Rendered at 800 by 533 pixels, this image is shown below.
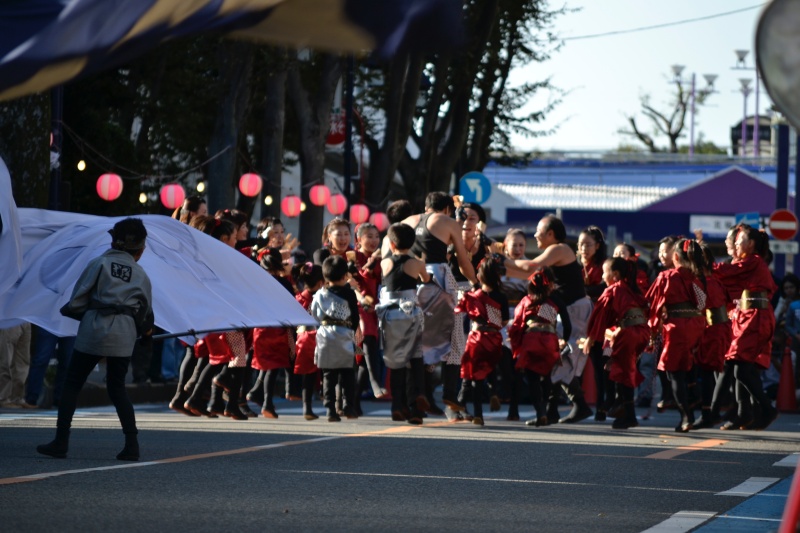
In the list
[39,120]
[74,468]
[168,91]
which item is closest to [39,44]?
[74,468]

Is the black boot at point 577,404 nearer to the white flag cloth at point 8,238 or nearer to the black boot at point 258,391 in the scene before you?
the black boot at point 258,391

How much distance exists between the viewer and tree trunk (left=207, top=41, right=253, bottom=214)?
23938mm

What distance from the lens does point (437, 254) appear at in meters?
14.4

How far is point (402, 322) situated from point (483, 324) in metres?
1.05

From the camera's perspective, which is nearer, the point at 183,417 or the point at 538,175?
the point at 183,417

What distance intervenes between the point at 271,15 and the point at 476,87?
32044 millimetres

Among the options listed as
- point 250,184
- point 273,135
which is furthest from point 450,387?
point 250,184

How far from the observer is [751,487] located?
31.0ft

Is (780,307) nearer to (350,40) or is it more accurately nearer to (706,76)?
(350,40)

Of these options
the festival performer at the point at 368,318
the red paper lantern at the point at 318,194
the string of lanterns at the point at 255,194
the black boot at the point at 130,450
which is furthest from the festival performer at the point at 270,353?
the red paper lantern at the point at 318,194

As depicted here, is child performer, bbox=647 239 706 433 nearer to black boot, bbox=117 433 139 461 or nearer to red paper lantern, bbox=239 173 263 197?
black boot, bbox=117 433 139 461

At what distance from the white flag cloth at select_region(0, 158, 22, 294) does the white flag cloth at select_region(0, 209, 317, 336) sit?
42 cm

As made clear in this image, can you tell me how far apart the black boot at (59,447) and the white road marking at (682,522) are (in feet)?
13.6

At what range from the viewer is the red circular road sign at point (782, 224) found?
101 feet
